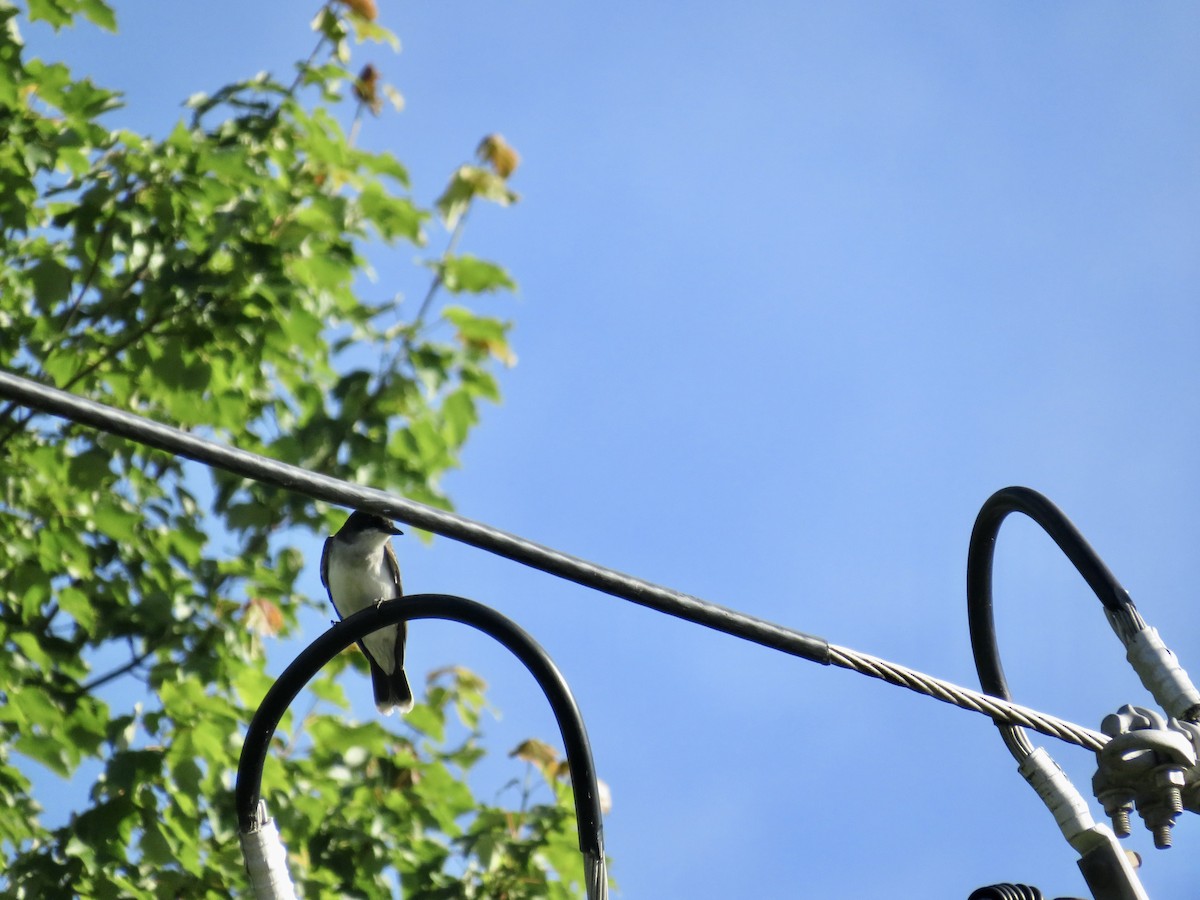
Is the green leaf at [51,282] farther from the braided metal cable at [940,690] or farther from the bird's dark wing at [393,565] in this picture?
the braided metal cable at [940,690]

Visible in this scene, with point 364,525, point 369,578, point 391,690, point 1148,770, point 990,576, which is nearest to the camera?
point 1148,770

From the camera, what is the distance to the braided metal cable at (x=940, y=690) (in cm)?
294

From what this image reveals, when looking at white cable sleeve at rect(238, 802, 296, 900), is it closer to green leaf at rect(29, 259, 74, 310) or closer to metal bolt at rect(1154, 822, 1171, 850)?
metal bolt at rect(1154, 822, 1171, 850)

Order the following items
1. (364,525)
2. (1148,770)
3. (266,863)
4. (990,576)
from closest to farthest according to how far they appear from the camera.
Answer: (266,863) < (1148,770) < (990,576) < (364,525)

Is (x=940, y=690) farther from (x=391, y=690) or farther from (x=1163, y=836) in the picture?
(x=391, y=690)

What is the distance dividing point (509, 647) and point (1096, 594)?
4.69 feet

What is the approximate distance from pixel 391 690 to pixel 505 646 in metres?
3.84

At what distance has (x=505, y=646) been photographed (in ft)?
9.54

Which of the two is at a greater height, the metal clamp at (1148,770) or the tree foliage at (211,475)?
the tree foliage at (211,475)

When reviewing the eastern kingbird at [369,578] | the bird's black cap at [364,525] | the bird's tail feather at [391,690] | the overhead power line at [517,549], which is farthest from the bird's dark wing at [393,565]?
the overhead power line at [517,549]

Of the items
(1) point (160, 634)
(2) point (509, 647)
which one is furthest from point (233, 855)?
(2) point (509, 647)

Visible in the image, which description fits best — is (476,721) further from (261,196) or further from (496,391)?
(261,196)

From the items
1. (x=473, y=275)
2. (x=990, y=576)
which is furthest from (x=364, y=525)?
(x=990, y=576)

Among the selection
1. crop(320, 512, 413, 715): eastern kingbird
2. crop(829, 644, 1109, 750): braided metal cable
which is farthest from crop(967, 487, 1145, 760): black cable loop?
crop(320, 512, 413, 715): eastern kingbird
